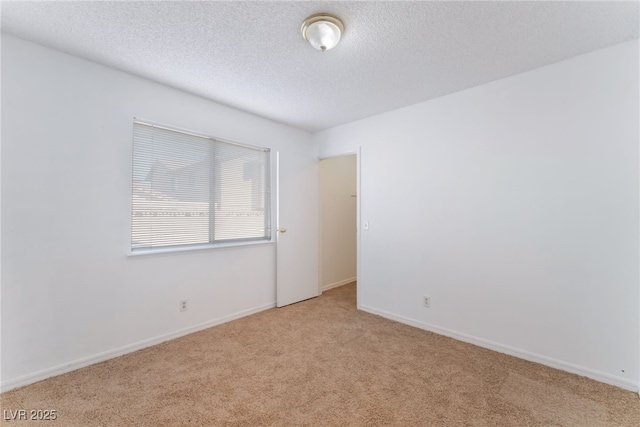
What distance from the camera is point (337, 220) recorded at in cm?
475

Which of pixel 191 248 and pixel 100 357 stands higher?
pixel 191 248

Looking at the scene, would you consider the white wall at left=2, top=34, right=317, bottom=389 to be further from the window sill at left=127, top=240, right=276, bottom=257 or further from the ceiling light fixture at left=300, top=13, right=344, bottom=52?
the ceiling light fixture at left=300, top=13, right=344, bottom=52

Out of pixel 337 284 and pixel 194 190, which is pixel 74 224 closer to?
pixel 194 190

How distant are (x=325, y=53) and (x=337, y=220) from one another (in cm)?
298

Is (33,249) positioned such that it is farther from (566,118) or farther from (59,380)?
(566,118)

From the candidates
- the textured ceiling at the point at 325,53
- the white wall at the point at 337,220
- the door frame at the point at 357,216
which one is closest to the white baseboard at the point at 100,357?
the door frame at the point at 357,216

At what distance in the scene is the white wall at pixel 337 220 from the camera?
4484mm

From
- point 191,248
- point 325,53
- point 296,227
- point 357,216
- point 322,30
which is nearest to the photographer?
point 322,30

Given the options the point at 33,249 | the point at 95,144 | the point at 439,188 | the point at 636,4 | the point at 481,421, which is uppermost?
the point at 636,4

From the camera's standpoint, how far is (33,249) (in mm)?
2002

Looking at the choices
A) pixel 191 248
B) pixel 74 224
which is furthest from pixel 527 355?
pixel 74 224

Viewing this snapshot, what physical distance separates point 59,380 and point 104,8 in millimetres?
2577

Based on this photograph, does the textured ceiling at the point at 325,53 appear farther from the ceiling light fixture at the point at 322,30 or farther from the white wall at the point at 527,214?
the white wall at the point at 527,214

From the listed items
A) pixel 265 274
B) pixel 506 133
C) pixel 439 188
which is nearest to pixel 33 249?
pixel 265 274
